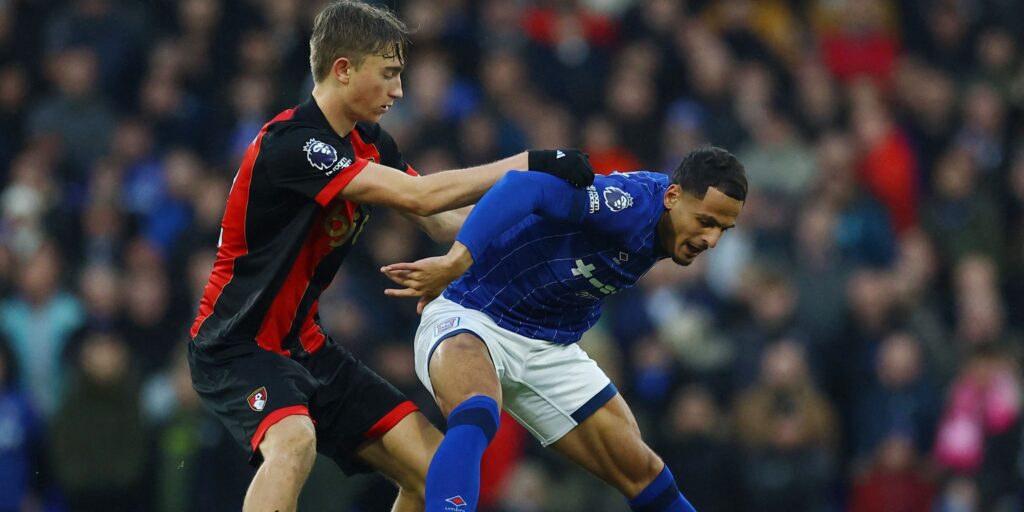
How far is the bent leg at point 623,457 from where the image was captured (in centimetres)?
662

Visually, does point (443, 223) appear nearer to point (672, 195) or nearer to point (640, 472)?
point (672, 195)

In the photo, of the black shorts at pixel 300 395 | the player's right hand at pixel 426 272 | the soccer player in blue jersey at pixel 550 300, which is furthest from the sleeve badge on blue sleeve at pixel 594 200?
the black shorts at pixel 300 395

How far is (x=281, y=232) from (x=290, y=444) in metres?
0.87

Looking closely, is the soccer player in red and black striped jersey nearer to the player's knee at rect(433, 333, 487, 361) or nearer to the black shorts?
the black shorts

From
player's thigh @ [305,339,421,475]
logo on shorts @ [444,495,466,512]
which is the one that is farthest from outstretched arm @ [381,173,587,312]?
logo on shorts @ [444,495,466,512]

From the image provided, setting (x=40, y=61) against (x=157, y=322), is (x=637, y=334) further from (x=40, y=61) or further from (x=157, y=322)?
(x=40, y=61)

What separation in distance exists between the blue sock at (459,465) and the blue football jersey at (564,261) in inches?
29.4

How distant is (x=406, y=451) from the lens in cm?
616

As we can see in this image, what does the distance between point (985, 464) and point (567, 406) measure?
5.06m

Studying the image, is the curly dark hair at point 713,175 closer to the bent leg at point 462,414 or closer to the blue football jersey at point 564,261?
the blue football jersey at point 564,261

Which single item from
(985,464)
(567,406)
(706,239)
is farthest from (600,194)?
(985,464)

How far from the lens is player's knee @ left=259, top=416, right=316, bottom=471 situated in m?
5.54

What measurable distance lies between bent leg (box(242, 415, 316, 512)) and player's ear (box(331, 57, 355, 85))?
1336 millimetres

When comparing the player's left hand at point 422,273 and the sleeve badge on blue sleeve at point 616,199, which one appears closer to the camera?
the player's left hand at point 422,273
